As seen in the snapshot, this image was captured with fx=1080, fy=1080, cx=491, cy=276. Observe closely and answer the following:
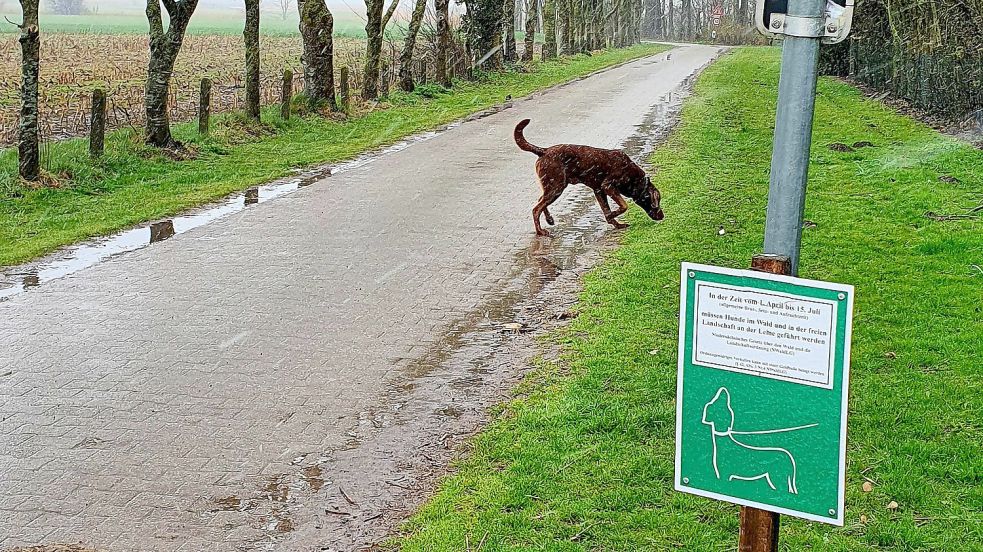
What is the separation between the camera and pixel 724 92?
3077 cm

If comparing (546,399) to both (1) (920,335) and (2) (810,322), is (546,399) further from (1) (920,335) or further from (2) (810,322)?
(2) (810,322)

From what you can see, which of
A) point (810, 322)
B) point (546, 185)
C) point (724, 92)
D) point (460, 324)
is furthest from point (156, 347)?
point (724, 92)

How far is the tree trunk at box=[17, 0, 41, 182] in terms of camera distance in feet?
47.4

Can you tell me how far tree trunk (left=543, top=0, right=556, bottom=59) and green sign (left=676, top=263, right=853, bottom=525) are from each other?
47737 mm

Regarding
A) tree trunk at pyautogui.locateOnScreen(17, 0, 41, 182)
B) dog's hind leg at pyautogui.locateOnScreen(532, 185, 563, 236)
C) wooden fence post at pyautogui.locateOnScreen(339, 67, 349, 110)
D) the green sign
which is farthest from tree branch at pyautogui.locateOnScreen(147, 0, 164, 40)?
the green sign

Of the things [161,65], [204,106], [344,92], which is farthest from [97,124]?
[344,92]

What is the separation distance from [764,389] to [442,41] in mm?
29520

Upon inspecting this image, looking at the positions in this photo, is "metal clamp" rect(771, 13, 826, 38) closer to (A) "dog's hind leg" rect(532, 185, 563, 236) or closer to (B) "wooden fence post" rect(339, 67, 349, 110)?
(A) "dog's hind leg" rect(532, 185, 563, 236)

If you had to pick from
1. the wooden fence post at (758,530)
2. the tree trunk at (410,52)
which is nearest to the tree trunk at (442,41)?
the tree trunk at (410,52)

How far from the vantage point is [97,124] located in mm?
15984

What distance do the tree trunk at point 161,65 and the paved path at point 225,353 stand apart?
13.5ft

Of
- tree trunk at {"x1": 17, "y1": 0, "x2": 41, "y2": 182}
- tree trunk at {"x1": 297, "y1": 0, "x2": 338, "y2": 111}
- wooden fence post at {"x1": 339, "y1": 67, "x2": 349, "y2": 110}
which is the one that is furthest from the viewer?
wooden fence post at {"x1": 339, "y1": 67, "x2": 349, "y2": 110}

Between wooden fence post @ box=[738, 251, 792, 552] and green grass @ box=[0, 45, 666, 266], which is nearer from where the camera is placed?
wooden fence post @ box=[738, 251, 792, 552]

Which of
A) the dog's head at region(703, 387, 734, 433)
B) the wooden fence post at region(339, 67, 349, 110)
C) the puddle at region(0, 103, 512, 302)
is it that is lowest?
the puddle at region(0, 103, 512, 302)
